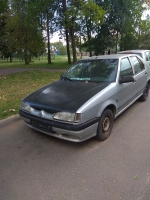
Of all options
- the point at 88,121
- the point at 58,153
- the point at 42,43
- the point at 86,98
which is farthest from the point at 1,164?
the point at 42,43

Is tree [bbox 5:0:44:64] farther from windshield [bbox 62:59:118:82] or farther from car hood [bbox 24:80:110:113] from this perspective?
car hood [bbox 24:80:110:113]

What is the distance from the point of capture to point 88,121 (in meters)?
2.75

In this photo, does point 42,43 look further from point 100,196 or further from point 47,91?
point 100,196

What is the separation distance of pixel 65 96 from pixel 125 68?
177 centimetres

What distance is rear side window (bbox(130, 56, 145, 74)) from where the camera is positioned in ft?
14.7

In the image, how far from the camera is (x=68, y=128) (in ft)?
8.73

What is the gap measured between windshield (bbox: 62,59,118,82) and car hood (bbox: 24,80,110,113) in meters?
0.24

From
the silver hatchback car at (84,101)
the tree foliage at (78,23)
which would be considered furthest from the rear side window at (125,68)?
the tree foliage at (78,23)

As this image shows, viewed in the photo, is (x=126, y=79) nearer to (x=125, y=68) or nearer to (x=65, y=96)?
(x=125, y=68)

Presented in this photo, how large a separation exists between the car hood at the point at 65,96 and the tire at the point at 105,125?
465 millimetres

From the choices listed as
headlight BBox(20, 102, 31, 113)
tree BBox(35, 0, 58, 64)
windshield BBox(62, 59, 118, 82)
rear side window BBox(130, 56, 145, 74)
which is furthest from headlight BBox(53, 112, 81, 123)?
tree BBox(35, 0, 58, 64)

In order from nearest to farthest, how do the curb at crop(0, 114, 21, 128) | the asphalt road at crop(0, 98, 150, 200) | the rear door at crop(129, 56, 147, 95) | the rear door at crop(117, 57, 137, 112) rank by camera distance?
1. the asphalt road at crop(0, 98, 150, 200)
2. the rear door at crop(117, 57, 137, 112)
3. the curb at crop(0, 114, 21, 128)
4. the rear door at crop(129, 56, 147, 95)

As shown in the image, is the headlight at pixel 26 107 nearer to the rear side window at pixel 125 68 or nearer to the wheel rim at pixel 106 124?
the wheel rim at pixel 106 124

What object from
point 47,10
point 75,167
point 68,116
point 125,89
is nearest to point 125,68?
point 125,89
